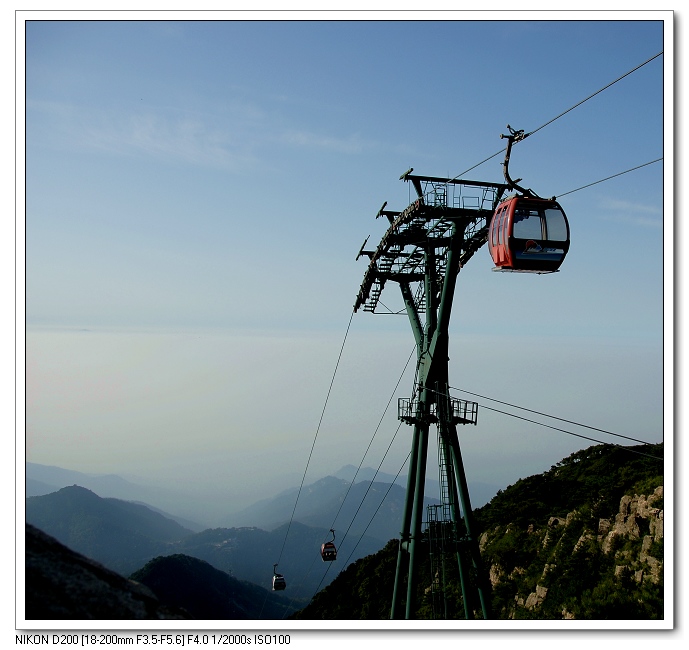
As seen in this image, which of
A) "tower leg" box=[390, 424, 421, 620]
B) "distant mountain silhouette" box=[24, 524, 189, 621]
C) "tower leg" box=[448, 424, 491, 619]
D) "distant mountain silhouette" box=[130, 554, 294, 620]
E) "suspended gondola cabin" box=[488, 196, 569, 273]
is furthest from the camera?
"distant mountain silhouette" box=[130, 554, 294, 620]

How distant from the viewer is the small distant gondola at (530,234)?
1432 centimetres

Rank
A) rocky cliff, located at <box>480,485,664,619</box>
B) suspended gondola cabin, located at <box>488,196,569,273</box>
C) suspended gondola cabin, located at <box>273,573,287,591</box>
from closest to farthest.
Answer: suspended gondola cabin, located at <box>488,196,569,273</box>
rocky cliff, located at <box>480,485,664,619</box>
suspended gondola cabin, located at <box>273,573,287,591</box>

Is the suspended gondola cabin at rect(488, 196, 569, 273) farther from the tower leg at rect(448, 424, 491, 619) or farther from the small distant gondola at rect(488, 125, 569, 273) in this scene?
the tower leg at rect(448, 424, 491, 619)

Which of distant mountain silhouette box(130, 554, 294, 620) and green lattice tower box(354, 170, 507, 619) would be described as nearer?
green lattice tower box(354, 170, 507, 619)

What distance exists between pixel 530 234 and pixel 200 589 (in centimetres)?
12349

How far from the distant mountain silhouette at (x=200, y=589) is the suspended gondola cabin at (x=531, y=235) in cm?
10691

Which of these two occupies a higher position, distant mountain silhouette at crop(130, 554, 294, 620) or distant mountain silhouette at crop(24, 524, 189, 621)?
distant mountain silhouette at crop(24, 524, 189, 621)

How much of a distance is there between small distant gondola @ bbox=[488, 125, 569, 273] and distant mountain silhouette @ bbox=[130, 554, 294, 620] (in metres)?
107

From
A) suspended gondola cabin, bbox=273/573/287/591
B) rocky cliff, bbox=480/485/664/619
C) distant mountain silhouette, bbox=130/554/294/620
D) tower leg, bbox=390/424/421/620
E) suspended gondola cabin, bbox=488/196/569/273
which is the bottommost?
distant mountain silhouette, bbox=130/554/294/620

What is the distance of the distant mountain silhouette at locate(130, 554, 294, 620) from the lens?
11381cm

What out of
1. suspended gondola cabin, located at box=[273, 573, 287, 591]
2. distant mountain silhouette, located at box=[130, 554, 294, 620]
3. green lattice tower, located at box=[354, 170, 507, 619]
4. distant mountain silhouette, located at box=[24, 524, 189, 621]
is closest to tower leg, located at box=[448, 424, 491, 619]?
green lattice tower, located at box=[354, 170, 507, 619]

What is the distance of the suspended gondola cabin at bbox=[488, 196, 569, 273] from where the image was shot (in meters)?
14.3
